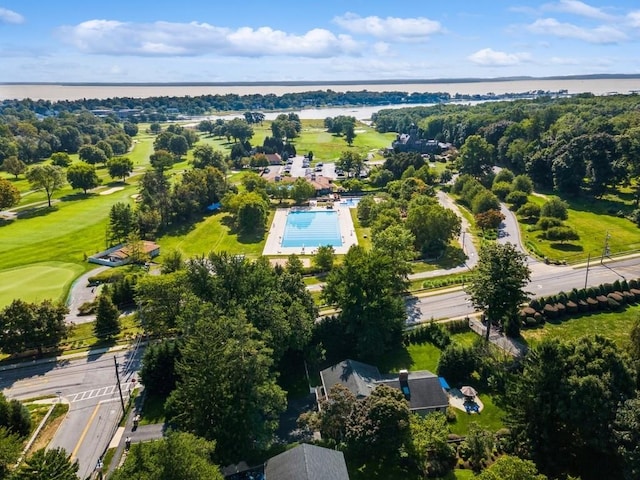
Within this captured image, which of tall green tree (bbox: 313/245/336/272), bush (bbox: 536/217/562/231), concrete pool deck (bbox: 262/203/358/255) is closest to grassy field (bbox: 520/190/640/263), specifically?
bush (bbox: 536/217/562/231)

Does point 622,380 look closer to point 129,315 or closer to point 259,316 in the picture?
point 259,316

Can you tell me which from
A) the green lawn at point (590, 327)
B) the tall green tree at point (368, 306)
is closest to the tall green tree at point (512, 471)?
the tall green tree at point (368, 306)

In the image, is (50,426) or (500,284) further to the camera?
(500,284)

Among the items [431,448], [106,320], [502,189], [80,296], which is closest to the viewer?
[431,448]

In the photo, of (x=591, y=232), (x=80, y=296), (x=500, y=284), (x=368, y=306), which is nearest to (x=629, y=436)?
(x=500, y=284)

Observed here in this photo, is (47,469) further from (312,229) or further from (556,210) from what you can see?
(556,210)

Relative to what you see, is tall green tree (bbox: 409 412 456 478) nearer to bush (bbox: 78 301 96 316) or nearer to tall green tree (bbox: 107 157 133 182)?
bush (bbox: 78 301 96 316)

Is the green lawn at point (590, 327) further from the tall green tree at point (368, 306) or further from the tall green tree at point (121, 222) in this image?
the tall green tree at point (121, 222)
